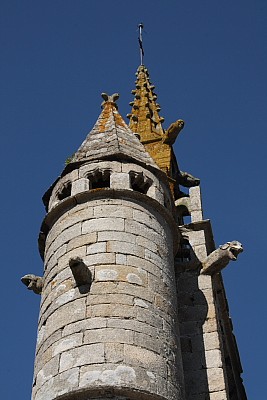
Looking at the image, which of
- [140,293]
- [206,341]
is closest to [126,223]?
[140,293]

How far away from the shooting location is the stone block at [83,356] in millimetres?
8516

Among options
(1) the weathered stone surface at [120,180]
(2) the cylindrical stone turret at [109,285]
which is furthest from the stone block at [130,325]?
(1) the weathered stone surface at [120,180]

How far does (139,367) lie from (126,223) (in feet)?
7.39

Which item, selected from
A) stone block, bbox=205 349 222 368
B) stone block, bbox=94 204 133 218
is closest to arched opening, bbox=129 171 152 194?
stone block, bbox=94 204 133 218

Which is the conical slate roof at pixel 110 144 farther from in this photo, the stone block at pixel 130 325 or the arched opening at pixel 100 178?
the stone block at pixel 130 325

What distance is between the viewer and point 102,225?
33.3ft

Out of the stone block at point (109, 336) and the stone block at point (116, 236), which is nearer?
the stone block at point (109, 336)

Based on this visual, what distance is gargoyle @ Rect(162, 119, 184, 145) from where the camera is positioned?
15.4 metres

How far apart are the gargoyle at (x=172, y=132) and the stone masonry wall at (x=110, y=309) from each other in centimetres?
477

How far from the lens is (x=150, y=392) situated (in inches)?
330

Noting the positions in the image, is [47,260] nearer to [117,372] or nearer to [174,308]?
[174,308]

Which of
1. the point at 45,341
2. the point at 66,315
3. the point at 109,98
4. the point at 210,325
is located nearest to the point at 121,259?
the point at 66,315

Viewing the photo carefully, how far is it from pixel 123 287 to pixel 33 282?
8.73 feet

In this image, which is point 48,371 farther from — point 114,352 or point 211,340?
point 211,340
